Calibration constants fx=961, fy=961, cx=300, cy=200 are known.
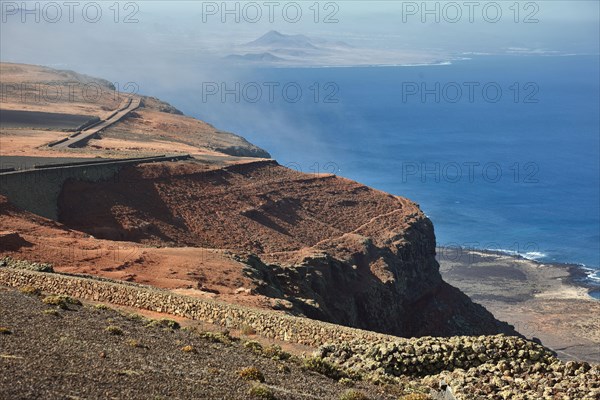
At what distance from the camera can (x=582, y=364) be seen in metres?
20.4

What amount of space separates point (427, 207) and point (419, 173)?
21.7 m

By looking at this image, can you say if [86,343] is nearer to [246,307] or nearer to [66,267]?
[246,307]

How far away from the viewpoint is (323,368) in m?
21.4

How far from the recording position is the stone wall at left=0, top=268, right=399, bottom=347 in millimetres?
26453

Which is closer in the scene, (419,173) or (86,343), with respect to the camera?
(86,343)

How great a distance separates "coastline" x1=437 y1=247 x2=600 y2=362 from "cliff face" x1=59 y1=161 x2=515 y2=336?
10.2 metres

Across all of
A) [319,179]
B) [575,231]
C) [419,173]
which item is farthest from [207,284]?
[419,173]

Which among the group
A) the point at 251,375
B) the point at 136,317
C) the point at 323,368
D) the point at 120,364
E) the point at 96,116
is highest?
the point at 96,116

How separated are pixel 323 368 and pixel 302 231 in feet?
97.0

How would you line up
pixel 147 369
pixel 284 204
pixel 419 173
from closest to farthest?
1. pixel 147 369
2. pixel 284 204
3. pixel 419 173

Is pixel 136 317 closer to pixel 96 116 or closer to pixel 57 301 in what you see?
pixel 57 301

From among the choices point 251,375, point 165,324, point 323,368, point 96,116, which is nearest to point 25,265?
point 165,324

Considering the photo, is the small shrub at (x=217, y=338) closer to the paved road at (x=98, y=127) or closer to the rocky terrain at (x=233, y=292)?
the rocky terrain at (x=233, y=292)

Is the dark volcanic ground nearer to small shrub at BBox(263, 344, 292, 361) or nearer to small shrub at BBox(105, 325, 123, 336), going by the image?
small shrub at BBox(105, 325, 123, 336)
